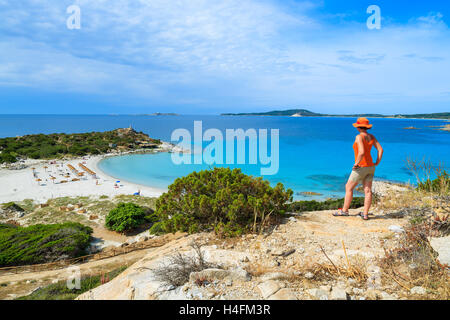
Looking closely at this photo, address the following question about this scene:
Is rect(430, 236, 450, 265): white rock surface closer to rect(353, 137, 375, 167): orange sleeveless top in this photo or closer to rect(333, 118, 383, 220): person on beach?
rect(333, 118, 383, 220): person on beach

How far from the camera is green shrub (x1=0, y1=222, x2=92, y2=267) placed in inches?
400

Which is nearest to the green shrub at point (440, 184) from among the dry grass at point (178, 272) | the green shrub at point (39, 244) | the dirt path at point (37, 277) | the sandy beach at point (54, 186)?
the dry grass at point (178, 272)

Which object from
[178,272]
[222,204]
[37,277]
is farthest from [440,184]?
[37,277]

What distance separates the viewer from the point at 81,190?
25.9 m

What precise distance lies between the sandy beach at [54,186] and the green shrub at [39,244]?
1199 centimetres

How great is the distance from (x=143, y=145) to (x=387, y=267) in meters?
63.5

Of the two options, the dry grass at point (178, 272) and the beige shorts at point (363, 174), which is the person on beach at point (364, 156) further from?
the dry grass at point (178, 272)

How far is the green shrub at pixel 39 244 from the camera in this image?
10.2 metres

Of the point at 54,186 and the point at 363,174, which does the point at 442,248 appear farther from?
the point at 54,186

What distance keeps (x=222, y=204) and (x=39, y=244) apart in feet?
32.6

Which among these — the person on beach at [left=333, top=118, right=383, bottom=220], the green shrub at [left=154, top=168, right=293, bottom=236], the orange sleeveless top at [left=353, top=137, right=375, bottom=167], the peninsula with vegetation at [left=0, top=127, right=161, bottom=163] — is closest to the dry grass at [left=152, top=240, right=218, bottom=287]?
the green shrub at [left=154, top=168, right=293, bottom=236]

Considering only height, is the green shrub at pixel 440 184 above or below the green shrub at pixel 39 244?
above
